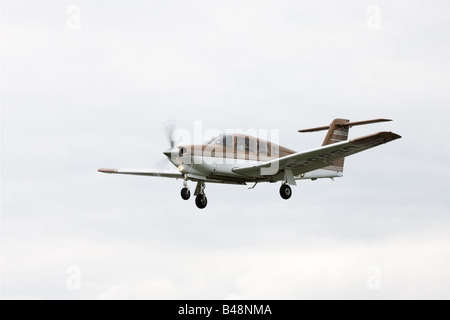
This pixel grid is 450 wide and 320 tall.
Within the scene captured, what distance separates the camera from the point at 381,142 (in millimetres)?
A: 30781

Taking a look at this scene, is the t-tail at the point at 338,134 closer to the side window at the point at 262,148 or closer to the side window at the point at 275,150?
the side window at the point at 275,150

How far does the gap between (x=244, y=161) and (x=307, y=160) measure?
240 cm

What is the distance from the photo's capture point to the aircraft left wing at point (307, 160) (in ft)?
105

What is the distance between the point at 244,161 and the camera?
33719 millimetres

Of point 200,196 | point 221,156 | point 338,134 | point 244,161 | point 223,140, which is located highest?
point 338,134

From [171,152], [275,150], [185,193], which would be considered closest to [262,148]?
[275,150]

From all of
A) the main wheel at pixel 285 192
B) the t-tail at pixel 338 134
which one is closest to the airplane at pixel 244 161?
the main wheel at pixel 285 192

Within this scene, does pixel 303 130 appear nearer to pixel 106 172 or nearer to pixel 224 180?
pixel 224 180

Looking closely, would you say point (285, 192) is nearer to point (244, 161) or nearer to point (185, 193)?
point (244, 161)

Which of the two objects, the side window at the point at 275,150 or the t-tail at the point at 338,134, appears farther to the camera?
the t-tail at the point at 338,134

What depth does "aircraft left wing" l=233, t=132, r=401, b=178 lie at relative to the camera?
32062 millimetres

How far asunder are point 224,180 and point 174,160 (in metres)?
2.64

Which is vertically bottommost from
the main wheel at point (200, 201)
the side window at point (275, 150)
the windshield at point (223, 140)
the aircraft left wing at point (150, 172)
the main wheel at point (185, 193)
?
the main wheel at point (200, 201)

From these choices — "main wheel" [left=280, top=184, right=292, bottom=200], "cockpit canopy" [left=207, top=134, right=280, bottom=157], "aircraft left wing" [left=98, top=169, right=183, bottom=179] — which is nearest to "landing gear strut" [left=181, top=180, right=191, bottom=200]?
"aircraft left wing" [left=98, top=169, right=183, bottom=179]
